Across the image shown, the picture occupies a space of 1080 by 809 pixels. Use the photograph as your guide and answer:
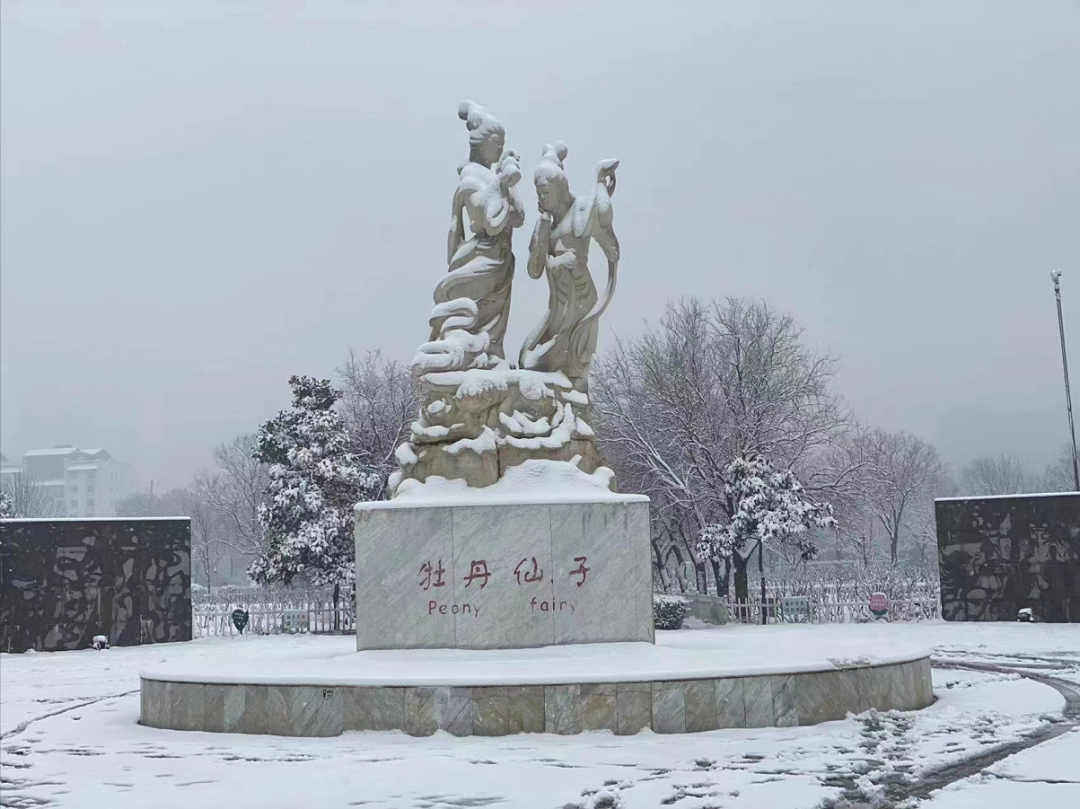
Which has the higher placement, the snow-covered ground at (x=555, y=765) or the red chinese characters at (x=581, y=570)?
the red chinese characters at (x=581, y=570)

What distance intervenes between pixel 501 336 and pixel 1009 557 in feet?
43.8

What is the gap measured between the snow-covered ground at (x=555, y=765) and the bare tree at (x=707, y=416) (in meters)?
16.8

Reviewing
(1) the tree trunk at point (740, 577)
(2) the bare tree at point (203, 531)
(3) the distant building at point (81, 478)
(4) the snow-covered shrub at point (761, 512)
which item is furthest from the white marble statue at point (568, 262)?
(3) the distant building at point (81, 478)

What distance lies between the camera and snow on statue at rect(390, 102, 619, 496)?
10.9m

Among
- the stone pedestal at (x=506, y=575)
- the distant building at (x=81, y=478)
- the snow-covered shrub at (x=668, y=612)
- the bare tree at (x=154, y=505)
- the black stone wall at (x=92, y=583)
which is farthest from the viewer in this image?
the distant building at (x=81, y=478)

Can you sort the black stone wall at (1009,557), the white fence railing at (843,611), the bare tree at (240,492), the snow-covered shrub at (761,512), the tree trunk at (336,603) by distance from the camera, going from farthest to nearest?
the bare tree at (240,492)
the snow-covered shrub at (761,512)
the tree trunk at (336,603)
the white fence railing at (843,611)
the black stone wall at (1009,557)

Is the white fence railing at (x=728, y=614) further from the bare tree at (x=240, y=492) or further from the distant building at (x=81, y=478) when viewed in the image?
the distant building at (x=81, y=478)

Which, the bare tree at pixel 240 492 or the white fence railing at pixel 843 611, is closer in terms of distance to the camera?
the white fence railing at pixel 843 611

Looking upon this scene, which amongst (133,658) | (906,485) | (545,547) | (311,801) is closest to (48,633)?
(133,658)

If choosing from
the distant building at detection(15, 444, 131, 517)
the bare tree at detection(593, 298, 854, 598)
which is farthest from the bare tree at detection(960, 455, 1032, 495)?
the distant building at detection(15, 444, 131, 517)

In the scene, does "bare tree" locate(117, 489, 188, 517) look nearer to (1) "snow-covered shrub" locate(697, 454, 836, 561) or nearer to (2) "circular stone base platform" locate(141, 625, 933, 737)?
(1) "snow-covered shrub" locate(697, 454, 836, 561)

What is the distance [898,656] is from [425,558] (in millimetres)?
4113

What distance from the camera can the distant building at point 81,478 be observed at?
4387 inches

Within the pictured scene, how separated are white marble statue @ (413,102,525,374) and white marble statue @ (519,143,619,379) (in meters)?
0.30
